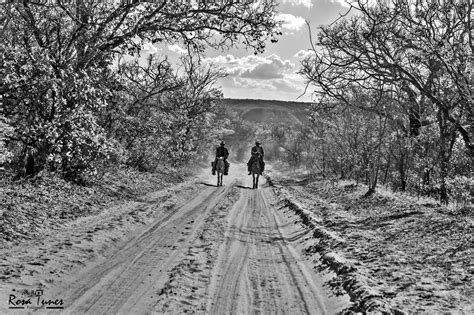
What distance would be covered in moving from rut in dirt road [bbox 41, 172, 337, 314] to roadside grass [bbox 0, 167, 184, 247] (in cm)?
209

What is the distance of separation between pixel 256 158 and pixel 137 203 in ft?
38.8

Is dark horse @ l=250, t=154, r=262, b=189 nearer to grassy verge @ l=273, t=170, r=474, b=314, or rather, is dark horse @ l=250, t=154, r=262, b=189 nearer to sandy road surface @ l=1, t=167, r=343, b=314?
grassy verge @ l=273, t=170, r=474, b=314

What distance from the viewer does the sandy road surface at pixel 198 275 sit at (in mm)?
4734

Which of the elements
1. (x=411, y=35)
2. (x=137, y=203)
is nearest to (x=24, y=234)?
(x=137, y=203)

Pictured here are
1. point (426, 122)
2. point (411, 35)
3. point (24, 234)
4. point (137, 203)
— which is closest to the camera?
point (24, 234)

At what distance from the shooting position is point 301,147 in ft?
158

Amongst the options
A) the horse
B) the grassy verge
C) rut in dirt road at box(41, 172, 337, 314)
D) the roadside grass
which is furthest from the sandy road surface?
the horse

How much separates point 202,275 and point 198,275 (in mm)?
66

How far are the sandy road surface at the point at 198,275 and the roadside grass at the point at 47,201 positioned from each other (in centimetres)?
198

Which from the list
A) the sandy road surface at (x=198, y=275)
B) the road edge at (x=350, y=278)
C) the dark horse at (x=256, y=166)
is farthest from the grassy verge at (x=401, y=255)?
the dark horse at (x=256, y=166)

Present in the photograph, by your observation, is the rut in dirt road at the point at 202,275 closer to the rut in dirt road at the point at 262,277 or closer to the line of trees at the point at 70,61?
the rut in dirt road at the point at 262,277

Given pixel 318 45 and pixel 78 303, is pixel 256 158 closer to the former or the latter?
pixel 318 45

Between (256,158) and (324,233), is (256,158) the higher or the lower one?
the higher one

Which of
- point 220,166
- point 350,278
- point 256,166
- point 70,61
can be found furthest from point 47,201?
point 256,166
